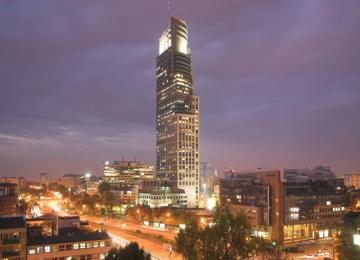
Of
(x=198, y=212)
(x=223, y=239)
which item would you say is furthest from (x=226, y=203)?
(x=223, y=239)

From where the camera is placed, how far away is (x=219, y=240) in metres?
48.8

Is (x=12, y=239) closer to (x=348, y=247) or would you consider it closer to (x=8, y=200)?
(x=348, y=247)

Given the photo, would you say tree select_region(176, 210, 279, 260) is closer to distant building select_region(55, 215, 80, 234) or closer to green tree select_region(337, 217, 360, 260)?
green tree select_region(337, 217, 360, 260)

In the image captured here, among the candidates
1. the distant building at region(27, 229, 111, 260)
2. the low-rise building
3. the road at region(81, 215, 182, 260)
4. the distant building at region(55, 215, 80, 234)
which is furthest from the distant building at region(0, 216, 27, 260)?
the low-rise building

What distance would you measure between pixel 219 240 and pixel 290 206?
6597cm

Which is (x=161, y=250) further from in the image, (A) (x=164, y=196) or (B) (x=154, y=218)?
(A) (x=164, y=196)

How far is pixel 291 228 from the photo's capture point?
356 feet

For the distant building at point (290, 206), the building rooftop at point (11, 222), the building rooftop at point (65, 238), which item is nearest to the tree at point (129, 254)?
the building rooftop at point (65, 238)

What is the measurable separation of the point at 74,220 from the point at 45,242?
27.9 meters

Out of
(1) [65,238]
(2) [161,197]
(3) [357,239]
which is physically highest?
(3) [357,239]

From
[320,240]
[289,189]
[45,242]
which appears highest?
[289,189]

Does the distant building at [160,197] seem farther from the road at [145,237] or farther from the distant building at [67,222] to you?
the distant building at [67,222]

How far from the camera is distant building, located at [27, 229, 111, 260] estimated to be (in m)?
65.9

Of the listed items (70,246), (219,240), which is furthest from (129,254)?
(70,246)
